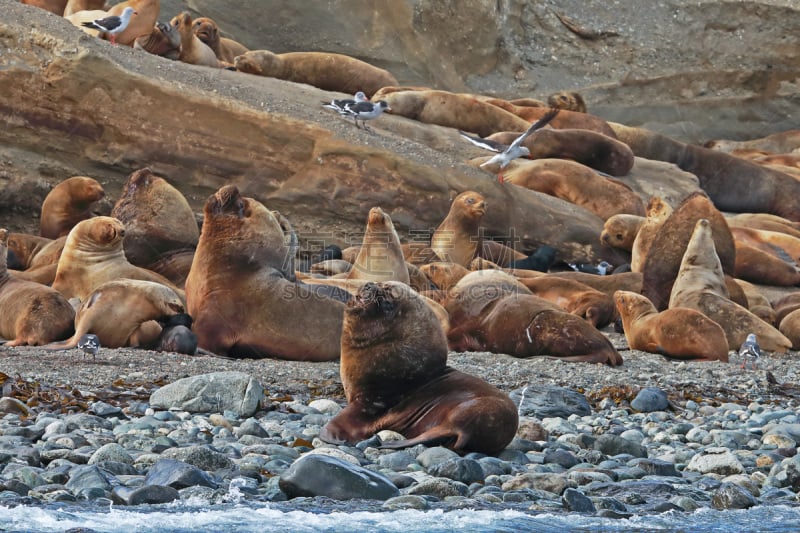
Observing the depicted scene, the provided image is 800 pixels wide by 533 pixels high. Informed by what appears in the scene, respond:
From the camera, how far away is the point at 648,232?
491 inches

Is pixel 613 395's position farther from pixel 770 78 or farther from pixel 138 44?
pixel 770 78

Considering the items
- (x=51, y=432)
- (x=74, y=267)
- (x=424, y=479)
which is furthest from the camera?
(x=74, y=267)

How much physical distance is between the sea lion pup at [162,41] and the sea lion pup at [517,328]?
23.7ft

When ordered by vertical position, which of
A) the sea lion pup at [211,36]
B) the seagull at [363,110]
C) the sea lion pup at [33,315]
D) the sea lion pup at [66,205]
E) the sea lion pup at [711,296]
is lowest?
the sea lion pup at [66,205]

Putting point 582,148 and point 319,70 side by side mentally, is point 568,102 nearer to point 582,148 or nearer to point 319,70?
point 582,148

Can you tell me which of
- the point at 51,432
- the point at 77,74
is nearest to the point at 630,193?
the point at 77,74

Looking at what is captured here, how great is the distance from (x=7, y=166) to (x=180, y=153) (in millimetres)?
1694

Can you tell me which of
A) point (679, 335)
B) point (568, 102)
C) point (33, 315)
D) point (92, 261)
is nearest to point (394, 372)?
point (33, 315)

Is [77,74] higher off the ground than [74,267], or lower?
higher

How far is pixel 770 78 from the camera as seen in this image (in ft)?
83.9

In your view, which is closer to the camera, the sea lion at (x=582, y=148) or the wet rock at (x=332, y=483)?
the wet rock at (x=332, y=483)

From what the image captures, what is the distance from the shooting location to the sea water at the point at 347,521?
3.56 meters

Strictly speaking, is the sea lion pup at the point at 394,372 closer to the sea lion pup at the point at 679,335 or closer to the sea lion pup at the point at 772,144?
the sea lion pup at the point at 679,335

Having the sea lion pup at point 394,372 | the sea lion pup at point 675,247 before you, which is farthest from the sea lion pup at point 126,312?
the sea lion pup at point 675,247
